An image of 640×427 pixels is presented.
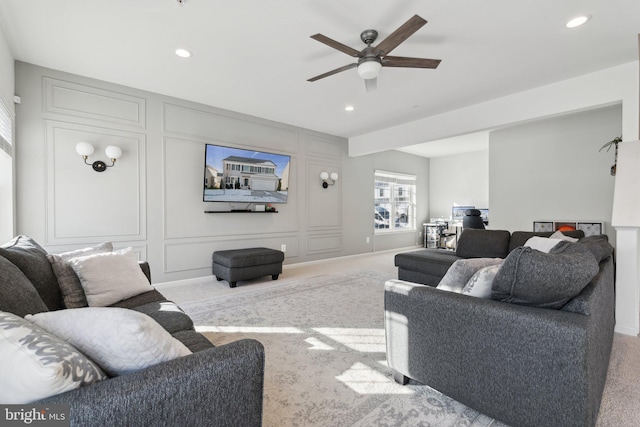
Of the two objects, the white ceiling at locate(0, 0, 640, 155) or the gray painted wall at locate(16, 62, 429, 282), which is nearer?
the white ceiling at locate(0, 0, 640, 155)

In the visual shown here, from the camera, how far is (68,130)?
3.38 metres

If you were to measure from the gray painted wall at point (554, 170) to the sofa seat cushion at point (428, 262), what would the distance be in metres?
2.02

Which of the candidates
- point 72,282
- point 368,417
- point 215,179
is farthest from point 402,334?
point 215,179

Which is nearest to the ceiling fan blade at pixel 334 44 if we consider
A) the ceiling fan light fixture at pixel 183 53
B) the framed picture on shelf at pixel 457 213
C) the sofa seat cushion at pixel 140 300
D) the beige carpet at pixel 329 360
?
the ceiling fan light fixture at pixel 183 53

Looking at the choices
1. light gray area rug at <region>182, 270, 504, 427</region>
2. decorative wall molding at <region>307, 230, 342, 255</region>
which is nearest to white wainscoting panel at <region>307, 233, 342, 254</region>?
decorative wall molding at <region>307, 230, 342, 255</region>

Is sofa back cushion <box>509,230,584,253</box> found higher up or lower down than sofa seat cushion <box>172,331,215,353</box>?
higher up

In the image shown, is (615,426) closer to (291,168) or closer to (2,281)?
(2,281)

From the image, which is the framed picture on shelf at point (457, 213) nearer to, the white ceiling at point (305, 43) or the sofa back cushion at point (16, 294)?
the white ceiling at point (305, 43)

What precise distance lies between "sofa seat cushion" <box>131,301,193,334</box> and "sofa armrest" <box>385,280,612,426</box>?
122 centimetres

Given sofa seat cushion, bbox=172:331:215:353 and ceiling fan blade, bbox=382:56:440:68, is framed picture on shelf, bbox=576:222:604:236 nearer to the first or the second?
ceiling fan blade, bbox=382:56:440:68

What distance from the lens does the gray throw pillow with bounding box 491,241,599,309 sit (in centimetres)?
126

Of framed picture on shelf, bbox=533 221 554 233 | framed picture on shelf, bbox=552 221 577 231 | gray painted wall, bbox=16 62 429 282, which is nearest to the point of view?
gray painted wall, bbox=16 62 429 282

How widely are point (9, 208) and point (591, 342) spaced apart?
465 centimetres

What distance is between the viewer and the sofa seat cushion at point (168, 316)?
1609 millimetres
